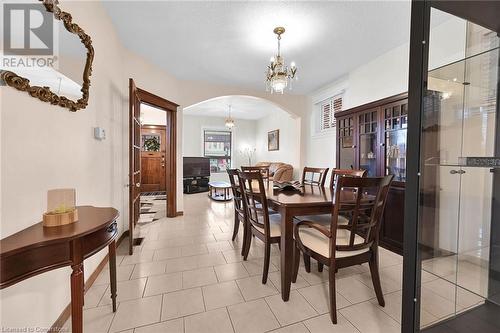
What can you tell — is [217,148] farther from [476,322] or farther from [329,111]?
[476,322]

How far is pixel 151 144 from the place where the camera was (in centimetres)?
711

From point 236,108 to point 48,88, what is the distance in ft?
18.4

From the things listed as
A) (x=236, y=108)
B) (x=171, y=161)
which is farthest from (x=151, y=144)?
(x=171, y=161)

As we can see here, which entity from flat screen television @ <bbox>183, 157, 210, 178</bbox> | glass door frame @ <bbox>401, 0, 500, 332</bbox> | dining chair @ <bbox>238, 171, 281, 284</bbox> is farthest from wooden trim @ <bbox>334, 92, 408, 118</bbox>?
flat screen television @ <bbox>183, 157, 210, 178</bbox>

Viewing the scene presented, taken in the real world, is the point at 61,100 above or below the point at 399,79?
below

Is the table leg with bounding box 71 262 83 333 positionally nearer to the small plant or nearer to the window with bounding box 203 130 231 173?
the small plant

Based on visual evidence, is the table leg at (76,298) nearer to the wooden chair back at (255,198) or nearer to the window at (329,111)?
the wooden chair back at (255,198)

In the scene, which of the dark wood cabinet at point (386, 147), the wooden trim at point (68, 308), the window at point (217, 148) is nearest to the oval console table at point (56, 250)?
the wooden trim at point (68, 308)

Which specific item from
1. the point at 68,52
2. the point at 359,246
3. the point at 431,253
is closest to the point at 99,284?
the point at 68,52

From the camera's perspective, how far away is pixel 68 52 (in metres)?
1.48

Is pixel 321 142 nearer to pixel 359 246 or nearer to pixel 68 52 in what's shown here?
pixel 359 246

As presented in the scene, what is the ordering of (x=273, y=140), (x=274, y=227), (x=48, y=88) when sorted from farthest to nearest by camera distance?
(x=273, y=140)
(x=274, y=227)
(x=48, y=88)

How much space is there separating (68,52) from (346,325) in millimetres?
2692

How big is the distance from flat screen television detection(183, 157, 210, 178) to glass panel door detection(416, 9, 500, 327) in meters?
6.46
